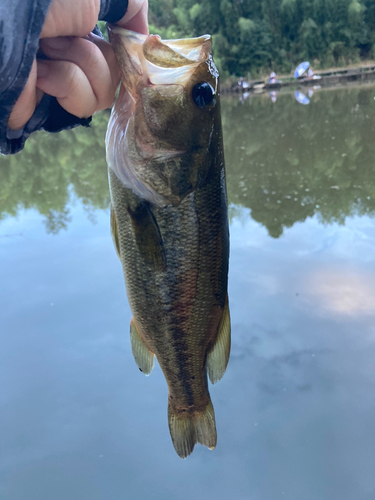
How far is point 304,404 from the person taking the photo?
297 cm

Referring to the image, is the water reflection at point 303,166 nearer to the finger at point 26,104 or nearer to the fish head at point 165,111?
the fish head at point 165,111

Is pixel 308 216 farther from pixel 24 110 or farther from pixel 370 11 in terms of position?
pixel 370 11

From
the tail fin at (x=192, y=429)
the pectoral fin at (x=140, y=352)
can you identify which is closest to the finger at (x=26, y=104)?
the pectoral fin at (x=140, y=352)

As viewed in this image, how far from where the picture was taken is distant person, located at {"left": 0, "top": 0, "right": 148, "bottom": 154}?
0.99 meters

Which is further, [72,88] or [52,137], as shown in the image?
[52,137]

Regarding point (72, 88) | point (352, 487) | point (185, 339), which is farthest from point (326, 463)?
point (72, 88)

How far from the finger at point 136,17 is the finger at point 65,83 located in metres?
0.23

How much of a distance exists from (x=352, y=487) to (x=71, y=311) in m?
2.99

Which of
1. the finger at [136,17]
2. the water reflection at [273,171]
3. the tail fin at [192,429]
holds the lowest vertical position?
A: the water reflection at [273,171]

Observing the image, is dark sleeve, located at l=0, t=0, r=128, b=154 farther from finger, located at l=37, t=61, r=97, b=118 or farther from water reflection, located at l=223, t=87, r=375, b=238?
water reflection, located at l=223, t=87, r=375, b=238

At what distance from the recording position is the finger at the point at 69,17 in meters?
1.01

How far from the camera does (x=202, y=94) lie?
1.32 metres

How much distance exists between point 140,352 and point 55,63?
3.65 feet

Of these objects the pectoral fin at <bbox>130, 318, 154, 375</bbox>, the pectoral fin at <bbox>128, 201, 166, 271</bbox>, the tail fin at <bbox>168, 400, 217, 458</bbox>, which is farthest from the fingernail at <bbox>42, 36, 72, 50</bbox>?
the tail fin at <bbox>168, 400, 217, 458</bbox>
